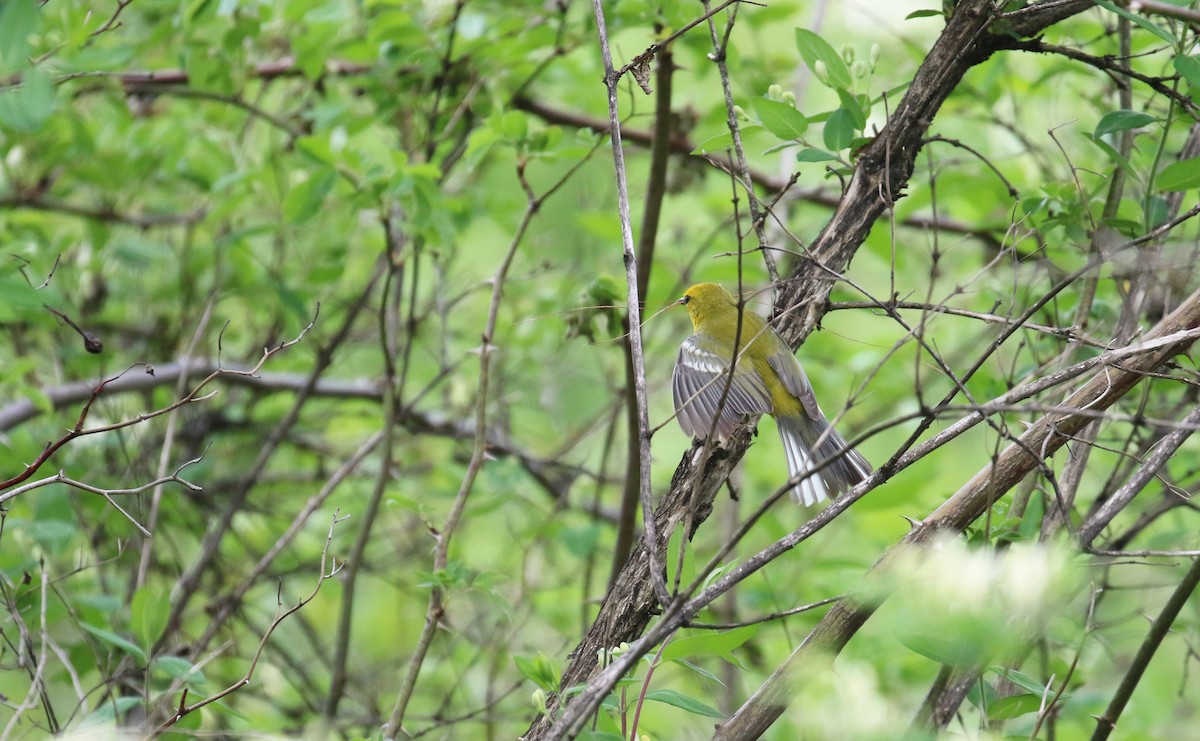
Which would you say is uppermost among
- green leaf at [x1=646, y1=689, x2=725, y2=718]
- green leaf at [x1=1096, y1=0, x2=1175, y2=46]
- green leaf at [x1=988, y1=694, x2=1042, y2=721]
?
green leaf at [x1=1096, y1=0, x2=1175, y2=46]

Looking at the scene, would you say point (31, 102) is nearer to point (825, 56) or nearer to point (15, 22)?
point (15, 22)

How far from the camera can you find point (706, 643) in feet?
5.53

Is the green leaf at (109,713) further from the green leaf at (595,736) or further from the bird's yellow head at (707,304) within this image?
the bird's yellow head at (707,304)

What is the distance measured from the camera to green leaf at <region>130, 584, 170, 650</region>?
2512 millimetres

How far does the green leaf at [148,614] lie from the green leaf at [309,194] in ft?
4.16

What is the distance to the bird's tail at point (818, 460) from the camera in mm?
3467

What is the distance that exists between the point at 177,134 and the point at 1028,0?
3.14 meters

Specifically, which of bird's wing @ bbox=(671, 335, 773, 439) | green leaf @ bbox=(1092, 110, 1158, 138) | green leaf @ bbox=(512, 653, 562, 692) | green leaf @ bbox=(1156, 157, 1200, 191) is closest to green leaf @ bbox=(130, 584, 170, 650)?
green leaf @ bbox=(512, 653, 562, 692)

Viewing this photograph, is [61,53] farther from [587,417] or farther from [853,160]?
[587,417]

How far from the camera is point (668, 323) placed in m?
5.74

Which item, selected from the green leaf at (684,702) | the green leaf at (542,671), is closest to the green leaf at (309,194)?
the green leaf at (542,671)

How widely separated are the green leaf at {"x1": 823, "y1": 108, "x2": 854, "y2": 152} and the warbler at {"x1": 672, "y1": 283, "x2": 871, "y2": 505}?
0.89 meters

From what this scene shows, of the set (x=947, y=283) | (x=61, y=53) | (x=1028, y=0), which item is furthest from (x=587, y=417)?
(x=1028, y=0)

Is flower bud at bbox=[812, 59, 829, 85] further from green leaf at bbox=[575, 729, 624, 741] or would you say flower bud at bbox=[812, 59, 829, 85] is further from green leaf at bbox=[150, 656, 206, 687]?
green leaf at bbox=[150, 656, 206, 687]
